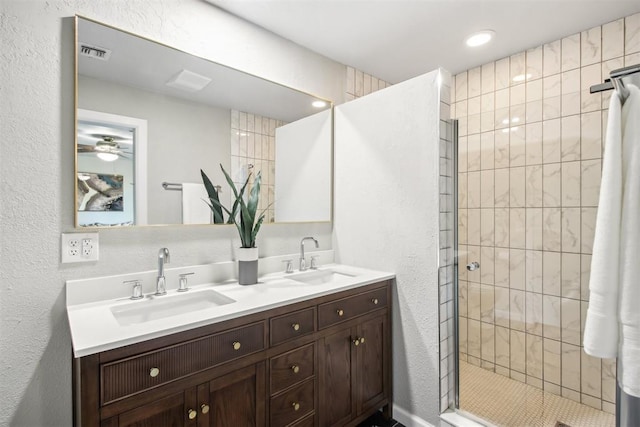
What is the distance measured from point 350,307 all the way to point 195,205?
975 mm

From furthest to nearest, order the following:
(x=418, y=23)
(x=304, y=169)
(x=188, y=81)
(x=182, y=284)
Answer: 1. (x=304, y=169)
2. (x=418, y=23)
3. (x=188, y=81)
4. (x=182, y=284)

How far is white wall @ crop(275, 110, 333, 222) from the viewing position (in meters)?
2.09

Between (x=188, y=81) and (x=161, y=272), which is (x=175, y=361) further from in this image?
(x=188, y=81)

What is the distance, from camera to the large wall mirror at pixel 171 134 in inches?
55.5

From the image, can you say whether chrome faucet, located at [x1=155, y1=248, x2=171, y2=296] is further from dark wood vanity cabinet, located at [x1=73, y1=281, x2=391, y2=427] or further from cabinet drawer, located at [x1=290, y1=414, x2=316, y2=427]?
cabinet drawer, located at [x1=290, y1=414, x2=316, y2=427]

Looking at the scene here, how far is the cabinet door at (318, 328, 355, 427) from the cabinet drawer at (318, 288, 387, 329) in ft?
0.25

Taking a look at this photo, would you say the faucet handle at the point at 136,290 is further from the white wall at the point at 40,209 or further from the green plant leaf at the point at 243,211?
the green plant leaf at the point at 243,211

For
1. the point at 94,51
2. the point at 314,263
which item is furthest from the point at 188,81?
the point at 314,263

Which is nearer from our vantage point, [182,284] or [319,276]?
[182,284]

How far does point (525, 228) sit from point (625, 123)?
0.75 meters

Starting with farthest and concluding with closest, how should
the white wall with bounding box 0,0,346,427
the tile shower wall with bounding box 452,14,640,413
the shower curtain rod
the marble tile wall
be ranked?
the marble tile wall < the tile shower wall with bounding box 452,14,640,413 < the white wall with bounding box 0,0,346,427 < the shower curtain rod

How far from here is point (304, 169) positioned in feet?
7.27

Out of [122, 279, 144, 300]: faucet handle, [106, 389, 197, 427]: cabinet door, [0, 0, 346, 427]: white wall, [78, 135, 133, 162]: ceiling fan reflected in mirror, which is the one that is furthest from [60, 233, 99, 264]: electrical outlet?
[106, 389, 197, 427]: cabinet door

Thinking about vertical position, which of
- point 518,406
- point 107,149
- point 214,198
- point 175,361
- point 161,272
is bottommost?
point 518,406
